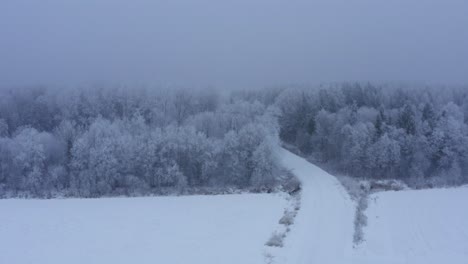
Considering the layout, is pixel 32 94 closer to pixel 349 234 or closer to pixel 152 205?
pixel 152 205

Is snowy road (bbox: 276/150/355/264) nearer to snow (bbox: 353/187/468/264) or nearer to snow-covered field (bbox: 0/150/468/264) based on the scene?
snow-covered field (bbox: 0/150/468/264)

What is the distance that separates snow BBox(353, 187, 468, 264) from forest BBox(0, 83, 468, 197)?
14.3 metres

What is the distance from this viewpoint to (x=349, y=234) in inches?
1066

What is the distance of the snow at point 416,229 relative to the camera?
23.3 metres

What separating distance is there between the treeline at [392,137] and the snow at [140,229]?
24494mm

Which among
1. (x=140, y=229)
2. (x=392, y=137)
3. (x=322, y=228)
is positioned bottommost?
(x=140, y=229)

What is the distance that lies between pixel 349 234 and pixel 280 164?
28.0 metres

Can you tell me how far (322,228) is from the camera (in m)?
28.0

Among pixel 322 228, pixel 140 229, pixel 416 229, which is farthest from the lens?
pixel 140 229

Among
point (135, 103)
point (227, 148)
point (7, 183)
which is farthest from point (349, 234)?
point (135, 103)

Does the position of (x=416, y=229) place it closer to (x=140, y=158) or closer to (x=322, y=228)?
(x=322, y=228)

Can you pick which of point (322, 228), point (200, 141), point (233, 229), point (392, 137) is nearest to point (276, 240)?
point (322, 228)

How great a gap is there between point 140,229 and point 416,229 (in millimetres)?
18830

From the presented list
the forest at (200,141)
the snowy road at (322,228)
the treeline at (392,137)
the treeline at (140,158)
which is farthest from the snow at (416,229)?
the treeline at (140,158)
